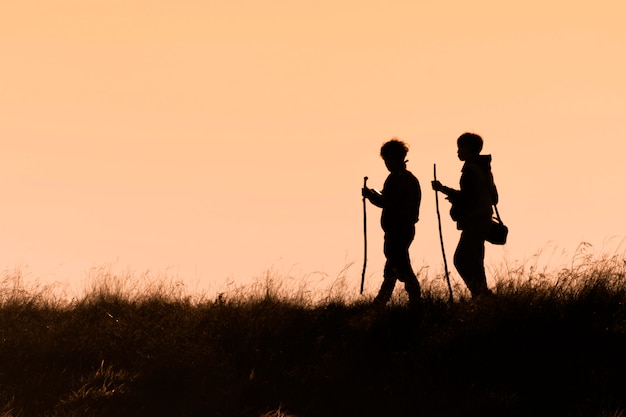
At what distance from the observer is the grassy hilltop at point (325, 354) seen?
873cm

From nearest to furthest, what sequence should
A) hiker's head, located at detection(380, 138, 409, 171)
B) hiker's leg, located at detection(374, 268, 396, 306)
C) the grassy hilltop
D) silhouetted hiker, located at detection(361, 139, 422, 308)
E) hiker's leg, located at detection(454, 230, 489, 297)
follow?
the grassy hilltop → hiker's leg, located at detection(454, 230, 489, 297) → hiker's leg, located at detection(374, 268, 396, 306) → silhouetted hiker, located at detection(361, 139, 422, 308) → hiker's head, located at detection(380, 138, 409, 171)

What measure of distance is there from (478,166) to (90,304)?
4783mm

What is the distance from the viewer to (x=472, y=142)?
11.2 metres

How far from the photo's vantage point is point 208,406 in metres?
8.55

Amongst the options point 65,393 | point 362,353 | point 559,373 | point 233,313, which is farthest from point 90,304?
point 559,373

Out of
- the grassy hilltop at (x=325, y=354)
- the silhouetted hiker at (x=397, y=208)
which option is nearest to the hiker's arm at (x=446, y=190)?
the silhouetted hiker at (x=397, y=208)

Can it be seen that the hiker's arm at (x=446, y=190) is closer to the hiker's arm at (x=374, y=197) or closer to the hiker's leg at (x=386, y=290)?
the hiker's arm at (x=374, y=197)

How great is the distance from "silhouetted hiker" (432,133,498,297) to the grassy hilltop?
0.35 meters

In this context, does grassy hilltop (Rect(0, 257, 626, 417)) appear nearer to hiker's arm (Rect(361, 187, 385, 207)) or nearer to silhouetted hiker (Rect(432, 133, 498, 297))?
silhouetted hiker (Rect(432, 133, 498, 297))

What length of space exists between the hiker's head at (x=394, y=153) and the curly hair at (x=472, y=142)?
0.71m

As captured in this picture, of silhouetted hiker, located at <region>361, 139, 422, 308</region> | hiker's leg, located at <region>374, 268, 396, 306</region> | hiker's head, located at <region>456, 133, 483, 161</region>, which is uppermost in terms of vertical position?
hiker's head, located at <region>456, 133, 483, 161</region>

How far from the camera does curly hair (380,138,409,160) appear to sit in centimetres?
1148

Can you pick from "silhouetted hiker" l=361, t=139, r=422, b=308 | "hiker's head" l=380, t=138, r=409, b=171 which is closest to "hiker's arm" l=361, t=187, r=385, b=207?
"silhouetted hiker" l=361, t=139, r=422, b=308

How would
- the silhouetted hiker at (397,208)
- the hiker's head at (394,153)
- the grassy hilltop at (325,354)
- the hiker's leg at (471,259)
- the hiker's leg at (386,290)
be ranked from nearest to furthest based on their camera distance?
the grassy hilltop at (325,354), the hiker's leg at (471,259), the hiker's leg at (386,290), the silhouetted hiker at (397,208), the hiker's head at (394,153)
